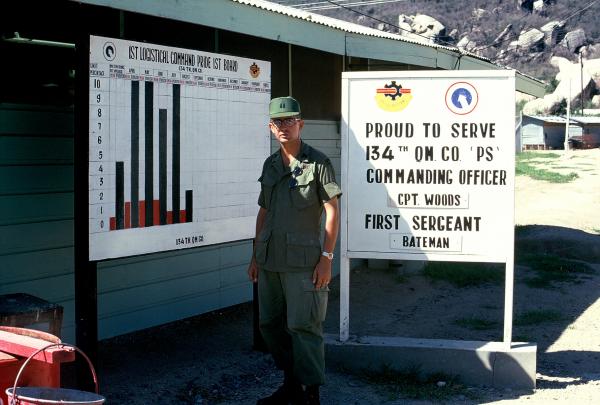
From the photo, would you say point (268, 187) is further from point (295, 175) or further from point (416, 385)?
point (416, 385)

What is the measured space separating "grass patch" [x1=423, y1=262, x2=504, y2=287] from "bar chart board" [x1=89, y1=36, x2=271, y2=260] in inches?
173

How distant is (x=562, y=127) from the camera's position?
6000 cm

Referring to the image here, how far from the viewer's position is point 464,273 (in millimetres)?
10227

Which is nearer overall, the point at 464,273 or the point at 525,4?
the point at 464,273

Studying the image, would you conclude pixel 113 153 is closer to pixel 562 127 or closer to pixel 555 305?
pixel 555 305

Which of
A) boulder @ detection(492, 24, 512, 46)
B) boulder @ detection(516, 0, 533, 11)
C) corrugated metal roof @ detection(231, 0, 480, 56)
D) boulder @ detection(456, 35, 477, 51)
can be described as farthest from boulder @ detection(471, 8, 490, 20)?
corrugated metal roof @ detection(231, 0, 480, 56)

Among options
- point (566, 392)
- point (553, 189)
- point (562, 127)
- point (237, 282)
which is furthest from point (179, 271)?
point (562, 127)

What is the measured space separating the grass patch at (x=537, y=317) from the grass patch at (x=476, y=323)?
0.91 ft

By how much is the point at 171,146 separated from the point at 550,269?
6.75 meters

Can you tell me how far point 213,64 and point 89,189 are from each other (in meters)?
1.43

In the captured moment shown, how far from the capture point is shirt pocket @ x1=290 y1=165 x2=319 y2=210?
4.94 metres

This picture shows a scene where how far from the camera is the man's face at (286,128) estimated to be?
4.93 m

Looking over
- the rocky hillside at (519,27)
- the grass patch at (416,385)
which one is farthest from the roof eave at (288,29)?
the rocky hillside at (519,27)

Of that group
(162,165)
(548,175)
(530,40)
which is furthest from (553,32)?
(162,165)
